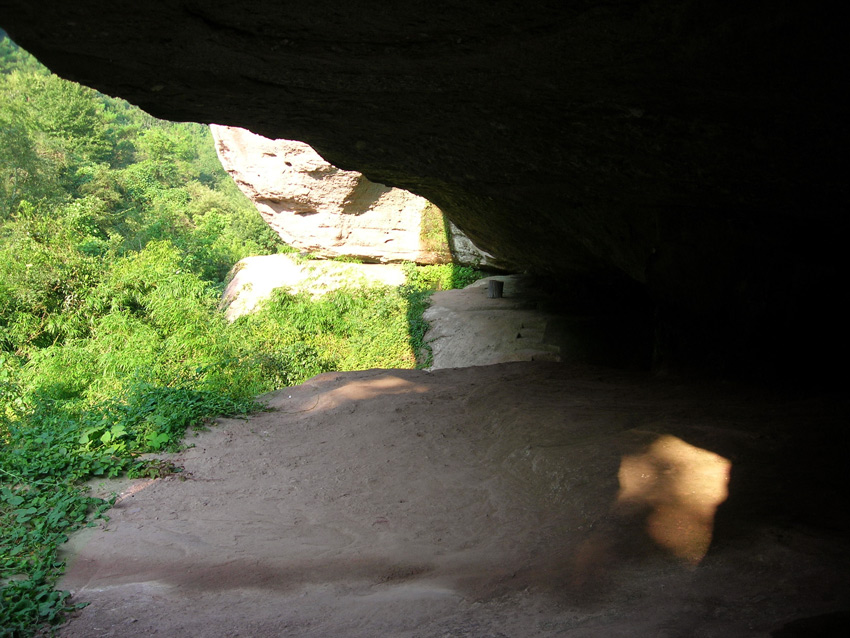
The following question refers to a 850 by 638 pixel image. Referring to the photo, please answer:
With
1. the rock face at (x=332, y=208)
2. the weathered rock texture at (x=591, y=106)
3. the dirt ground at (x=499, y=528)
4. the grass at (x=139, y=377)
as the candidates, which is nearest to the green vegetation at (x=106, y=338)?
the grass at (x=139, y=377)

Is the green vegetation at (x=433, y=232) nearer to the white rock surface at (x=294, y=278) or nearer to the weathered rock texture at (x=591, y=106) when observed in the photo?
the white rock surface at (x=294, y=278)

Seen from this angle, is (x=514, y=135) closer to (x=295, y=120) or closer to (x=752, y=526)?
(x=295, y=120)

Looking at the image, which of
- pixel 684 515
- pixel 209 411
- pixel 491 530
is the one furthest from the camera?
pixel 209 411

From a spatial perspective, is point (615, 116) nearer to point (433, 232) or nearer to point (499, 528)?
point (499, 528)

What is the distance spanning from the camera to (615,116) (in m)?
4.17

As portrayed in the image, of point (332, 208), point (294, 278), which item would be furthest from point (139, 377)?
point (332, 208)

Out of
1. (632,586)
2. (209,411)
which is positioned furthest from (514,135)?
(209,411)

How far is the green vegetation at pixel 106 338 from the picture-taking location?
14.6 feet

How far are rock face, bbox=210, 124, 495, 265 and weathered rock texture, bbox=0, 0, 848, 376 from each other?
8.99m

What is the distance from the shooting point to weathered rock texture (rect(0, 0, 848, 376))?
110 inches

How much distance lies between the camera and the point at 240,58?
3.35 meters

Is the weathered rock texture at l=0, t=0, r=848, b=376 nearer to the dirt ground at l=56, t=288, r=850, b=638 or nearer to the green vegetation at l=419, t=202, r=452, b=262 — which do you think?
the dirt ground at l=56, t=288, r=850, b=638

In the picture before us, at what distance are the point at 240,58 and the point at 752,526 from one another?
3.60 m

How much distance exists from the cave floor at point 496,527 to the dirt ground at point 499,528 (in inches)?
0.6
